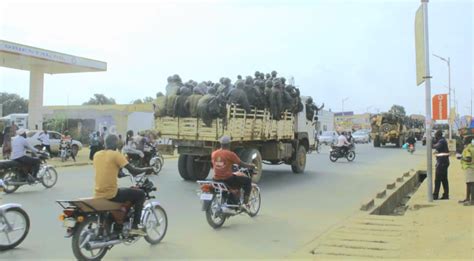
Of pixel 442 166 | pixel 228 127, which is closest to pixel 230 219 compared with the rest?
pixel 228 127

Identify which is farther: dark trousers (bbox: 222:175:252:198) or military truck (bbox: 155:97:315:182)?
military truck (bbox: 155:97:315:182)

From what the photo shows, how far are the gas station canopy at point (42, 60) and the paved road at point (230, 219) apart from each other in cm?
1244

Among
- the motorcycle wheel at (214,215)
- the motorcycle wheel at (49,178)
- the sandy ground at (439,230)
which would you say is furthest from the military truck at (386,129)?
the motorcycle wheel at (214,215)

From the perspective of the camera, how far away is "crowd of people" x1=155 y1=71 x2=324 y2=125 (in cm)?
1335

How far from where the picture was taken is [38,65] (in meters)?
30.2

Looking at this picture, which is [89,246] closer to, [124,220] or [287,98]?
[124,220]

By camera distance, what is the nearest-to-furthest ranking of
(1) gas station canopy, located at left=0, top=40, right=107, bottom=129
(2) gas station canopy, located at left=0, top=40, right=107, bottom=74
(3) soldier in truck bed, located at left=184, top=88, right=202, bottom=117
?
1. (3) soldier in truck bed, located at left=184, top=88, right=202, bottom=117
2. (2) gas station canopy, located at left=0, top=40, right=107, bottom=74
3. (1) gas station canopy, located at left=0, top=40, right=107, bottom=129

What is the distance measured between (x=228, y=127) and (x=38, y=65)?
2091 cm

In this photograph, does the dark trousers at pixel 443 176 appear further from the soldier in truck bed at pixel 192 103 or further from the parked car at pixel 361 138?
the parked car at pixel 361 138

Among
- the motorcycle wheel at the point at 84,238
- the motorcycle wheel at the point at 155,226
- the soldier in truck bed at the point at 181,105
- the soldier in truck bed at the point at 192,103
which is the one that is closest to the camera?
the motorcycle wheel at the point at 84,238

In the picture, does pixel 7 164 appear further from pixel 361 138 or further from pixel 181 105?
pixel 361 138

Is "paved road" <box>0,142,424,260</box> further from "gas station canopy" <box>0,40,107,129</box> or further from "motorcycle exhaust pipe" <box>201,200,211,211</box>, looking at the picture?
"gas station canopy" <box>0,40,107,129</box>

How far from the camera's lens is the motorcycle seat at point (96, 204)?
19.7ft

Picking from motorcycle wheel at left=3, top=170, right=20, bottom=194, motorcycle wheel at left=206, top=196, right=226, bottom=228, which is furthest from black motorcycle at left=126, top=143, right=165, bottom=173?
motorcycle wheel at left=206, top=196, right=226, bottom=228
